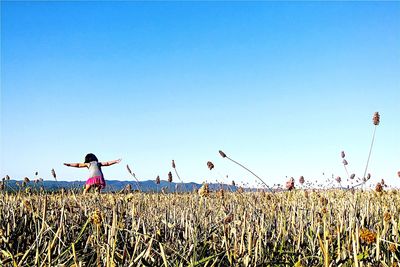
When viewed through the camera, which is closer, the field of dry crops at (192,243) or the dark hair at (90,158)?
the field of dry crops at (192,243)

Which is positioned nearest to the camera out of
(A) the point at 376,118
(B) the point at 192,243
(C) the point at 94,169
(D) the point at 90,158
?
(B) the point at 192,243

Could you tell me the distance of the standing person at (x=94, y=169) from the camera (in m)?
13.2

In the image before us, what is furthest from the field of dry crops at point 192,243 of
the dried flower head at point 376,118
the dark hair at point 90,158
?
the dark hair at point 90,158

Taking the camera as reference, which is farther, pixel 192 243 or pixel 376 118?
pixel 376 118

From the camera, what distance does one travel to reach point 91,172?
13.3 meters

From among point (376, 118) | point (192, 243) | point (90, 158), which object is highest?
point (90, 158)

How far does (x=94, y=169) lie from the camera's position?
13.4 m

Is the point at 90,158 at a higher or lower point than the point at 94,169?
higher

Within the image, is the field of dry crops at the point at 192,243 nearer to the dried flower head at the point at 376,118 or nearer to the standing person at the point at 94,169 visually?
the dried flower head at the point at 376,118

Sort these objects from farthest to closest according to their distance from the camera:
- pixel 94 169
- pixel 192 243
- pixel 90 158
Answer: pixel 90 158 < pixel 94 169 < pixel 192 243

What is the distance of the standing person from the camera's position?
519 inches

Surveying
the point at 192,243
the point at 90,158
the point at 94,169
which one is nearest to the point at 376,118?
the point at 192,243

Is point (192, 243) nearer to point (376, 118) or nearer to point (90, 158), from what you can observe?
point (376, 118)

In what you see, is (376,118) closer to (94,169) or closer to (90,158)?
(94,169)
